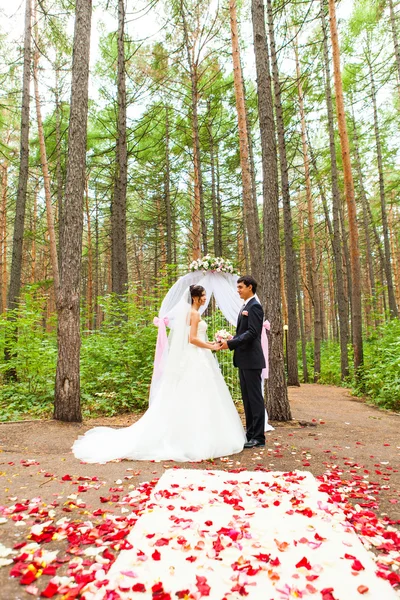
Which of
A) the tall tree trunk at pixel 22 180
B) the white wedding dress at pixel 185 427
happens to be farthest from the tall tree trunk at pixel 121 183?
the white wedding dress at pixel 185 427

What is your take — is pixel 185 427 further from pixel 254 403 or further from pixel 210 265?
pixel 210 265

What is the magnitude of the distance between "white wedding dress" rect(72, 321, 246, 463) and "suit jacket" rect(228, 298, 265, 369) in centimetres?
40

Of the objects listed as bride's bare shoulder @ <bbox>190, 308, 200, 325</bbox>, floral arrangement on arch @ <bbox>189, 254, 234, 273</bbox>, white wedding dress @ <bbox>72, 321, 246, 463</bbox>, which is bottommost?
white wedding dress @ <bbox>72, 321, 246, 463</bbox>

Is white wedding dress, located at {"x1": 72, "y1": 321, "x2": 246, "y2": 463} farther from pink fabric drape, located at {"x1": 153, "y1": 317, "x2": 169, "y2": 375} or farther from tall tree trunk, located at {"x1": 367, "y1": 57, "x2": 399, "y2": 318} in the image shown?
tall tree trunk, located at {"x1": 367, "y1": 57, "x2": 399, "y2": 318}

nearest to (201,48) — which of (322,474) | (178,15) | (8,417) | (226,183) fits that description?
(178,15)

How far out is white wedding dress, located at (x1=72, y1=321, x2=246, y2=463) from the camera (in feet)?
14.8

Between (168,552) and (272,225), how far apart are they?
17.0ft

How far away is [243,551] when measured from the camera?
7.47ft

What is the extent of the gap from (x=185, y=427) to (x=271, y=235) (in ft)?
11.3

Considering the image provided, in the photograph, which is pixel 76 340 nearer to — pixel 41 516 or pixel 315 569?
pixel 41 516

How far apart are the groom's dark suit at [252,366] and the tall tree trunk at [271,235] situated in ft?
4.33

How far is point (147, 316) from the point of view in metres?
9.02

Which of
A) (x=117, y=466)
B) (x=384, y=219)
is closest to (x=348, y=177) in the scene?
(x=384, y=219)

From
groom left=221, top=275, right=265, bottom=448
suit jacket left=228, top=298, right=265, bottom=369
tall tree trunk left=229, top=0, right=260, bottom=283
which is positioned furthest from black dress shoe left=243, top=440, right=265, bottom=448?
tall tree trunk left=229, top=0, right=260, bottom=283
